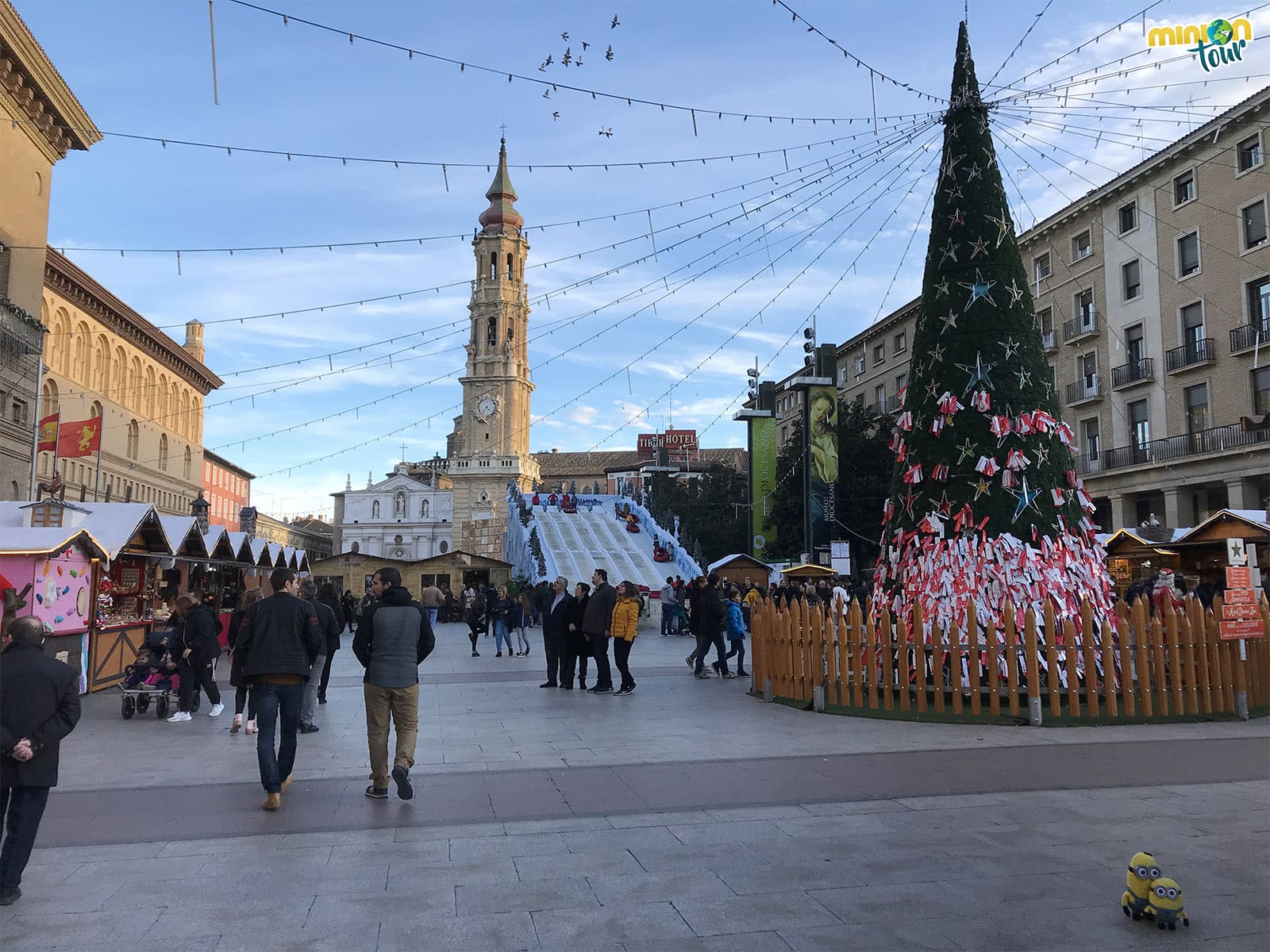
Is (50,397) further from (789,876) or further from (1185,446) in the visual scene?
(1185,446)

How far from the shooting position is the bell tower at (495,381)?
85000 mm

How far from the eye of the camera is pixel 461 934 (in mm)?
4094

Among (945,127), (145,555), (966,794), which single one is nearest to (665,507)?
(145,555)

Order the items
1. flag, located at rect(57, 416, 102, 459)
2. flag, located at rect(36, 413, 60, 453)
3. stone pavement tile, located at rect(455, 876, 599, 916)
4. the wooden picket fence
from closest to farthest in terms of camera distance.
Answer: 1. stone pavement tile, located at rect(455, 876, 599, 916)
2. the wooden picket fence
3. flag, located at rect(57, 416, 102, 459)
4. flag, located at rect(36, 413, 60, 453)

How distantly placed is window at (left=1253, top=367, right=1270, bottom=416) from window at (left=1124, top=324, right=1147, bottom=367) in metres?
4.50

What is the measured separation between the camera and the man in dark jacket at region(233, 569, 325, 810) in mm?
6414

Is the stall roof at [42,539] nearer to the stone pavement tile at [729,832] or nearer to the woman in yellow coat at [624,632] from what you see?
the woman in yellow coat at [624,632]

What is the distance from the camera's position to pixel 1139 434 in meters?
32.4

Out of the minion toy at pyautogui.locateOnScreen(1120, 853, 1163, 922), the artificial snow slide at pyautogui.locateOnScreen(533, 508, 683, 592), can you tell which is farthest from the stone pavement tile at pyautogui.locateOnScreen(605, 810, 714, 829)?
the artificial snow slide at pyautogui.locateOnScreen(533, 508, 683, 592)

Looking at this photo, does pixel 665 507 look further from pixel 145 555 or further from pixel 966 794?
pixel 966 794

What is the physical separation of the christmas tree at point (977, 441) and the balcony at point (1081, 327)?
25.4m

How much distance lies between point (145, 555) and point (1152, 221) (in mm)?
30570

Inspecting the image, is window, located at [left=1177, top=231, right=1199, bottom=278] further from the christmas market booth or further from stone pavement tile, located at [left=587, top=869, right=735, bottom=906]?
stone pavement tile, located at [left=587, top=869, right=735, bottom=906]

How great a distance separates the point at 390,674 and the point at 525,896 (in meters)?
2.58
